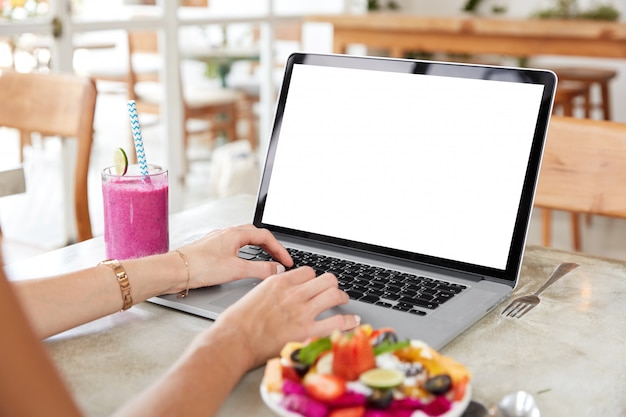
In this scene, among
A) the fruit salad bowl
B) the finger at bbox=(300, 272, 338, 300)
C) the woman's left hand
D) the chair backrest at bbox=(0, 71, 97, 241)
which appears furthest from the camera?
the chair backrest at bbox=(0, 71, 97, 241)

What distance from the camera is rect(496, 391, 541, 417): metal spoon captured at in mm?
605

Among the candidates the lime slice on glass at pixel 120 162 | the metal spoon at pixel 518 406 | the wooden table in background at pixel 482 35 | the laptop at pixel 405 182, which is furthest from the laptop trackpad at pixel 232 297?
the wooden table in background at pixel 482 35

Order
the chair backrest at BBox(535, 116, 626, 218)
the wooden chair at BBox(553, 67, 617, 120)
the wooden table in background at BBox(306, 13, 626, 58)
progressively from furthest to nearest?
the wooden chair at BBox(553, 67, 617, 120)
the wooden table in background at BBox(306, 13, 626, 58)
the chair backrest at BBox(535, 116, 626, 218)

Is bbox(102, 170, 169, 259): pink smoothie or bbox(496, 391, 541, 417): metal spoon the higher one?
bbox(102, 170, 169, 259): pink smoothie

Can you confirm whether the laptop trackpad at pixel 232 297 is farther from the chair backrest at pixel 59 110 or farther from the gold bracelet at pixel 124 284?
the chair backrest at pixel 59 110

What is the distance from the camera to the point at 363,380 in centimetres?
56

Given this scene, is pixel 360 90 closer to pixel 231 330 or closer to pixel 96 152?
pixel 231 330

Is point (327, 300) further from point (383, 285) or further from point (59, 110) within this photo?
point (59, 110)

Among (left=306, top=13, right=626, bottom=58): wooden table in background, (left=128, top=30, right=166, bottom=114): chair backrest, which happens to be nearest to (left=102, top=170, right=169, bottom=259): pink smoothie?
(left=128, top=30, right=166, bottom=114): chair backrest

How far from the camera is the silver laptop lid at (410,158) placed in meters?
0.92

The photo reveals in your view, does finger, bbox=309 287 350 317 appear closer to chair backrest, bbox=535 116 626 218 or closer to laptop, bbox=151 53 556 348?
laptop, bbox=151 53 556 348

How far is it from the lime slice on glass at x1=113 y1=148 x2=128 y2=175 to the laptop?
191 millimetres

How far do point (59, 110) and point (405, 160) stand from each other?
0.85m

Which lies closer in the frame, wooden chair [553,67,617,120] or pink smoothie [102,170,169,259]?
pink smoothie [102,170,169,259]
